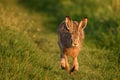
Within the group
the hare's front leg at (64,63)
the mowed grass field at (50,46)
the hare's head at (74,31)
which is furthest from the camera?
the hare's front leg at (64,63)

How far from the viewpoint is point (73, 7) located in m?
15.5

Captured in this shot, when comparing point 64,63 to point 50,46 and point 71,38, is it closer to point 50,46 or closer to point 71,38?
point 71,38

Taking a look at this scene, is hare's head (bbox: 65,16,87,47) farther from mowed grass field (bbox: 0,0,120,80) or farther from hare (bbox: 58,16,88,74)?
mowed grass field (bbox: 0,0,120,80)

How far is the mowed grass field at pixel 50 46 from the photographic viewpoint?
8.52m

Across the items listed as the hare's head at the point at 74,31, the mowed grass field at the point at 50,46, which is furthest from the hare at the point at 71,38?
the mowed grass field at the point at 50,46

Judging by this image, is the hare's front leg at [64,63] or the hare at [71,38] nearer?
the hare at [71,38]

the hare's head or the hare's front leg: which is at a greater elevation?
the hare's head

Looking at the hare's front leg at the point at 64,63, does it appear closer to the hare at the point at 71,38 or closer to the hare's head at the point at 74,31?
the hare at the point at 71,38

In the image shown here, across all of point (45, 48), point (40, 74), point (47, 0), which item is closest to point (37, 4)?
point (47, 0)

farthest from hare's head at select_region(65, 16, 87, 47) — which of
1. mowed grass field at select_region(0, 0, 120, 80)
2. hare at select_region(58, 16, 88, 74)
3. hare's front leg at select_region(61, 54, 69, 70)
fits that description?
mowed grass field at select_region(0, 0, 120, 80)

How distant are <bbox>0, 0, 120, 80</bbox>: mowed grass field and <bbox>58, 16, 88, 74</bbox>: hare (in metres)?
0.26

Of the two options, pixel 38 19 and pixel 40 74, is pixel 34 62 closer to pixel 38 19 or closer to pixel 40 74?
pixel 40 74

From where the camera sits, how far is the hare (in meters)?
8.70

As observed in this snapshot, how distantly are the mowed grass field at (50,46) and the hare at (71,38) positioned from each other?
0.85ft
